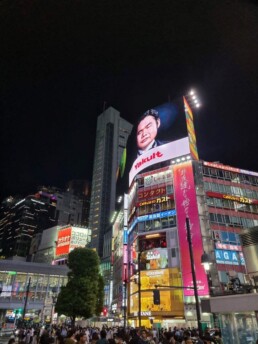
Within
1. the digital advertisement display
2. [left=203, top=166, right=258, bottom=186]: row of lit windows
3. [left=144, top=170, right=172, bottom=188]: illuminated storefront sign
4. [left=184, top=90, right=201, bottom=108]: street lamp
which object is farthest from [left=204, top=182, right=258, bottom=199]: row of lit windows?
[left=184, top=90, right=201, bottom=108]: street lamp

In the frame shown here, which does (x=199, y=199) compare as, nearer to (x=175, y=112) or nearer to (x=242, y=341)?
(x=175, y=112)

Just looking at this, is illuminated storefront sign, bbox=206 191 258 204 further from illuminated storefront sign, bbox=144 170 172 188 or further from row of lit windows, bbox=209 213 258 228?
illuminated storefront sign, bbox=144 170 172 188

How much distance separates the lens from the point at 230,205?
169ft

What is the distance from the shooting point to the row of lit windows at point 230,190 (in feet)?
172

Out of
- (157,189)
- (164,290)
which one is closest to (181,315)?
(164,290)

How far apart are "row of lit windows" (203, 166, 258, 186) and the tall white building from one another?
279 ft

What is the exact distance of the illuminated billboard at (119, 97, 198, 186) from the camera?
5697cm

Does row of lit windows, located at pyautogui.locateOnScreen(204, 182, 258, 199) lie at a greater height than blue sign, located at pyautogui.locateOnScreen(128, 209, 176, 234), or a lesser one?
greater

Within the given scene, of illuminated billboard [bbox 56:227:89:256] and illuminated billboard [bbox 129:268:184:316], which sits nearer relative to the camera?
illuminated billboard [bbox 129:268:184:316]

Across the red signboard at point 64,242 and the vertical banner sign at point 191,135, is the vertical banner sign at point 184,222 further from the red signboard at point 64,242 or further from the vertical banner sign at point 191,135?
the red signboard at point 64,242

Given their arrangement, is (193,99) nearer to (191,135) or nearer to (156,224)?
(191,135)

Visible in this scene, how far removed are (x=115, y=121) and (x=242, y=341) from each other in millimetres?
159195

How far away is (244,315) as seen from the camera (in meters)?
14.8

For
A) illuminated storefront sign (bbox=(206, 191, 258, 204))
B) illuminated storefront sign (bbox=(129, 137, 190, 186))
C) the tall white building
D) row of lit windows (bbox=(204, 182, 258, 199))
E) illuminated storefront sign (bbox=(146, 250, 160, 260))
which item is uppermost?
the tall white building
